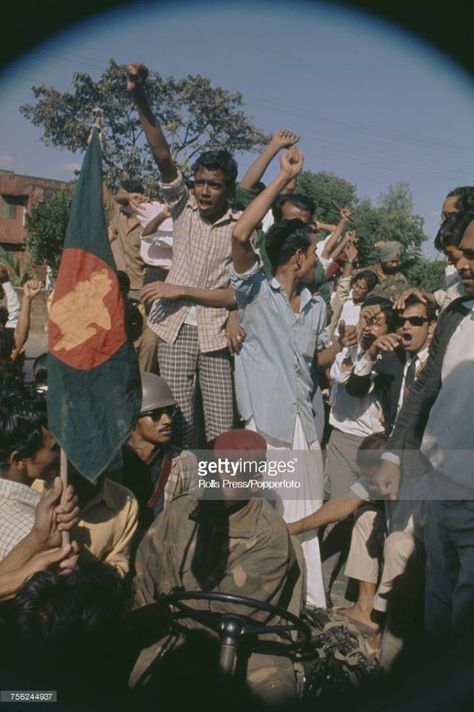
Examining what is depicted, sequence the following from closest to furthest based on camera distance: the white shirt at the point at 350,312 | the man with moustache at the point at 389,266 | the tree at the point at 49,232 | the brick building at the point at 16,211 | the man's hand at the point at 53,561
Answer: the man's hand at the point at 53,561, the white shirt at the point at 350,312, the man with moustache at the point at 389,266, the tree at the point at 49,232, the brick building at the point at 16,211

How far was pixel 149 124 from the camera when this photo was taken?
3215 mm

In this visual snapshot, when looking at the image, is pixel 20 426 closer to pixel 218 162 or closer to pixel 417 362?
pixel 218 162

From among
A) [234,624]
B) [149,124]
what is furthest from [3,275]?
[234,624]

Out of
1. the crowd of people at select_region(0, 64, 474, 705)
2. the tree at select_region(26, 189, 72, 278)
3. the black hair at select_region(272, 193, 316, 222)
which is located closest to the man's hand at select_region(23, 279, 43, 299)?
the crowd of people at select_region(0, 64, 474, 705)

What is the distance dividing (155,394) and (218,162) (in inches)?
39.7

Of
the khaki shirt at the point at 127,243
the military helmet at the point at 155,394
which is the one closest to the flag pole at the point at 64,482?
the military helmet at the point at 155,394

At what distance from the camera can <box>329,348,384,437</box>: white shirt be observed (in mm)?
3760

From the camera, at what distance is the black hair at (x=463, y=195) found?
378cm

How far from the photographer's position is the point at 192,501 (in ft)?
9.36

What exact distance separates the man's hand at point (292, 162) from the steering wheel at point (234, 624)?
67.5 inches

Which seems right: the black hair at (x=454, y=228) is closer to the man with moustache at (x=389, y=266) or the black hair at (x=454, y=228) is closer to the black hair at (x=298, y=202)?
the black hair at (x=298, y=202)

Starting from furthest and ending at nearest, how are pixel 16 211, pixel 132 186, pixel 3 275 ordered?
pixel 16 211, pixel 3 275, pixel 132 186

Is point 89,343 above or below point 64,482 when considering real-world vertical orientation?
above

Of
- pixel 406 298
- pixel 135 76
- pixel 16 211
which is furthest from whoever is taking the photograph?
pixel 16 211
